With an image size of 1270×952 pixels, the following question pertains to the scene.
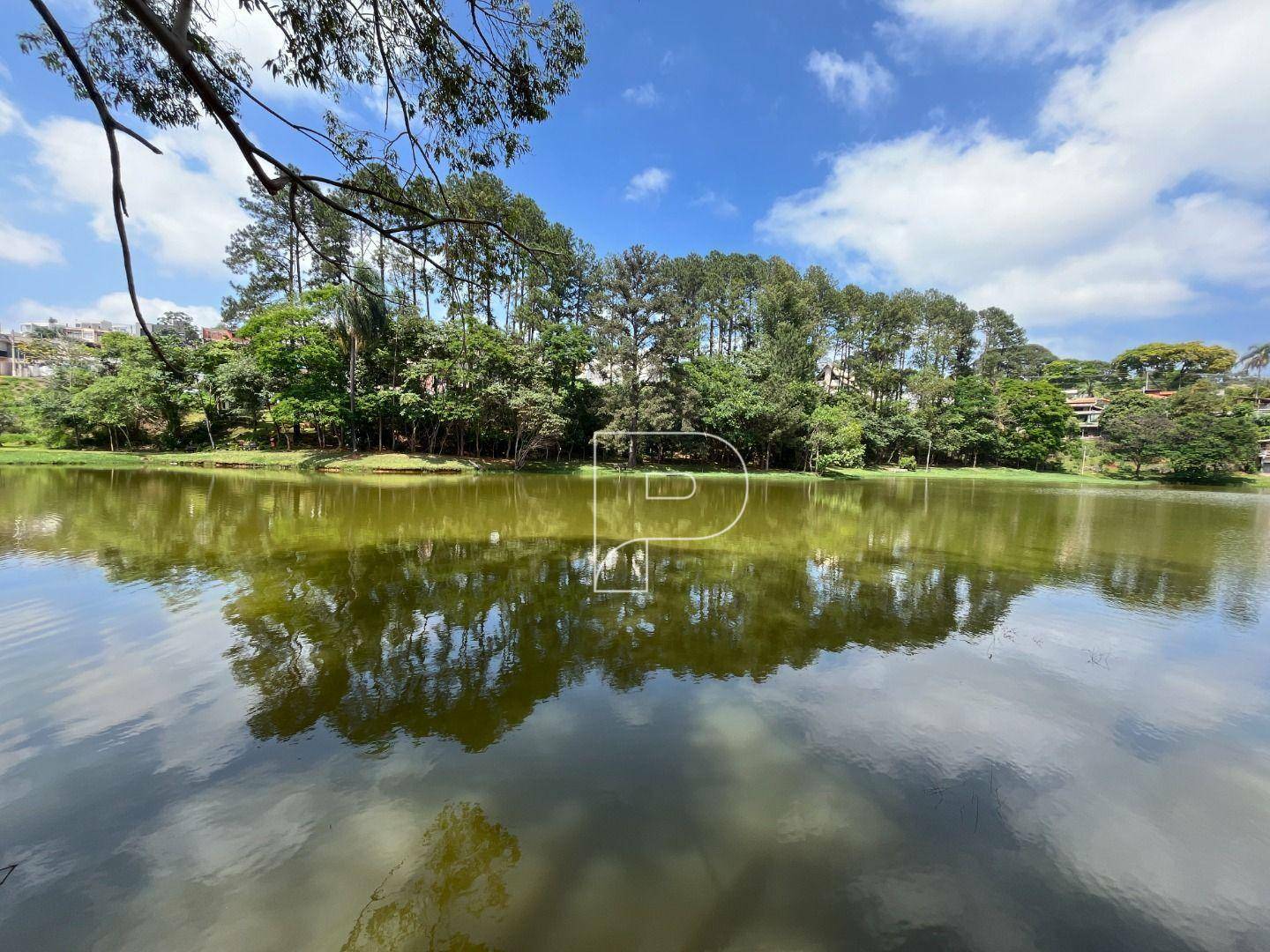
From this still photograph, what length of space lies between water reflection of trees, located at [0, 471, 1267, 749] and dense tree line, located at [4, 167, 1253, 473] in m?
10.9

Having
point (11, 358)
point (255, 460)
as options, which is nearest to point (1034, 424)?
point (255, 460)

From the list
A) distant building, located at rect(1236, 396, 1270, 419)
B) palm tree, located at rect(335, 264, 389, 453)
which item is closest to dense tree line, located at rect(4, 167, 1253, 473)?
palm tree, located at rect(335, 264, 389, 453)

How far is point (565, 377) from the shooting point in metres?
32.4

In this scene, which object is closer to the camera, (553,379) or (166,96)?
(166,96)

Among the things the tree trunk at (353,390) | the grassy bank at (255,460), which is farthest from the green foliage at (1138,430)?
the tree trunk at (353,390)

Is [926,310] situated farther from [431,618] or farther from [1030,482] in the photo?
[431,618]

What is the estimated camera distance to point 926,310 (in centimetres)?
4884

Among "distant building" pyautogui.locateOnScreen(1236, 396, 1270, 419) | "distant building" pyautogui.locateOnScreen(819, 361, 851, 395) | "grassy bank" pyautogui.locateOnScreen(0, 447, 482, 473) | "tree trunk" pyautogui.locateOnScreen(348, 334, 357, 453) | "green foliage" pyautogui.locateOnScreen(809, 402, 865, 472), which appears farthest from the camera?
"distant building" pyautogui.locateOnScreen(1236, 396, 1270, 419)

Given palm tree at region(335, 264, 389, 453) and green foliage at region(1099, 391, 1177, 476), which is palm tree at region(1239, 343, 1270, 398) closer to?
green foliage at region(1099, 391, 1177, 476)

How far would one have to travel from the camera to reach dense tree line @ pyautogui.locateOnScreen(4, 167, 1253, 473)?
93.9 feet

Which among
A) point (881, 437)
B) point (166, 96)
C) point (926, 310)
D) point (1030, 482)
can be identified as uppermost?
point (926, 310)

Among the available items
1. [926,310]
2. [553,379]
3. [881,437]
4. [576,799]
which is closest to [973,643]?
[576,799]

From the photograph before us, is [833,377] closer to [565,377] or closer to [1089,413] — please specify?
[565,377]

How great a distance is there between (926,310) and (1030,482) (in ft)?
64.8
